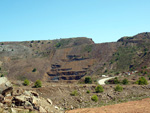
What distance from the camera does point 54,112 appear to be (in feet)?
60.5

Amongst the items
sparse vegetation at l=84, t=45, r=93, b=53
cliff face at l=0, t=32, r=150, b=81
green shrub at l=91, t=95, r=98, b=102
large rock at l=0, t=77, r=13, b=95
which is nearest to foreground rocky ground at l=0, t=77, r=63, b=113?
large rock at l=0, t=77, r=13, b=95

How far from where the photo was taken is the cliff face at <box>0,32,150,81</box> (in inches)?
3081

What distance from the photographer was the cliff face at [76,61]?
78.2 metres

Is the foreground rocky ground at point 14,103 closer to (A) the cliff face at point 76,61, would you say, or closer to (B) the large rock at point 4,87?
(B) the large rock at point 4,87

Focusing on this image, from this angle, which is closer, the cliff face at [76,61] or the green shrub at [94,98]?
the green shrub at [94,98]

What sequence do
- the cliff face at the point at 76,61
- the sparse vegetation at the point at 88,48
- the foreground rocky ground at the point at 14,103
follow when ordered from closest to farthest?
the foreground rocky ground at the point at 14,103 < the cliff face at the point at 76,61 < the sparse vegetation at the point at 88,48

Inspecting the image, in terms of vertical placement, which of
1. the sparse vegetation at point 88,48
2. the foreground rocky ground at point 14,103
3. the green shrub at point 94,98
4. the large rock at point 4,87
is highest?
the sparse vegetation at point 88,48

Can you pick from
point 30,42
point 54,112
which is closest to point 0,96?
point 54,112

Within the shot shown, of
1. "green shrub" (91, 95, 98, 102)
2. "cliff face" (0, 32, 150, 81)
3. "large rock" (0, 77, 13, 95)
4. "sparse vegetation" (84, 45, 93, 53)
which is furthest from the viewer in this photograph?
"sparse vegetation" (84, 45, 93, 53)

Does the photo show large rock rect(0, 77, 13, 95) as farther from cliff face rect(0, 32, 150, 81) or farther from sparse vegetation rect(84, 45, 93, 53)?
sparse vegetation rect(84, 45, 93, 53)

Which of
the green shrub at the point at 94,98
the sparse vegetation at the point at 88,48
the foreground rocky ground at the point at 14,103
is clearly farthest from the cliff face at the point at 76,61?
the foreground rocky ground at the point at 14,103

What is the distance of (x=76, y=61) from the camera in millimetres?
90750

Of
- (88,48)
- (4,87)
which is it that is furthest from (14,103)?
(88,48)

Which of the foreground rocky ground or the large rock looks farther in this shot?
the large rock
